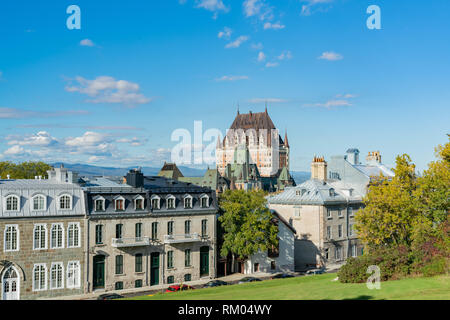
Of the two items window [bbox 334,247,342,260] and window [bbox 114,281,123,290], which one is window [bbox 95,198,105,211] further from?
window [bbox 334,247,342,260]

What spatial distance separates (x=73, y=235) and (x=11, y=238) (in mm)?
5943

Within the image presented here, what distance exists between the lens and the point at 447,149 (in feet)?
152

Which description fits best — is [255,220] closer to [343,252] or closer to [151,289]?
[151,289]

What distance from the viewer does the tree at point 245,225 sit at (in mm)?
57875

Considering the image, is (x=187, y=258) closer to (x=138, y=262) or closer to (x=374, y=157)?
(x=138, y=262)

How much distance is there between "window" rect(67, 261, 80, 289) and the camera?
48094mm

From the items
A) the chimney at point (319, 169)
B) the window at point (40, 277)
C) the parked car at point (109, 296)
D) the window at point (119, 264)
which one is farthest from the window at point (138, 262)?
the chimney at point (319, 169)

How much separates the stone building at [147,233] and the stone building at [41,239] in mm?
1516

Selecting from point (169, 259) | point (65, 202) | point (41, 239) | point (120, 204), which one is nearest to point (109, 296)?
point (41, 239)

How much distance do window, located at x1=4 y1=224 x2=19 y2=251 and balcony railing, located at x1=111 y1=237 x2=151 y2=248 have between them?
31.7ft

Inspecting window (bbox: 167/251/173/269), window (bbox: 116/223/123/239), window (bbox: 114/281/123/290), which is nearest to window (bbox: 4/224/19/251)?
window (bbox: 116/223/123/239)

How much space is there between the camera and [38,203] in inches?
1847

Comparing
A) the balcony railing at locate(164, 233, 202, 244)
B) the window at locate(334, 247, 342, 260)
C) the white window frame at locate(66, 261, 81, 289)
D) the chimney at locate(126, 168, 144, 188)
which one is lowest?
the window at locate(334, 247, 342, 260)
